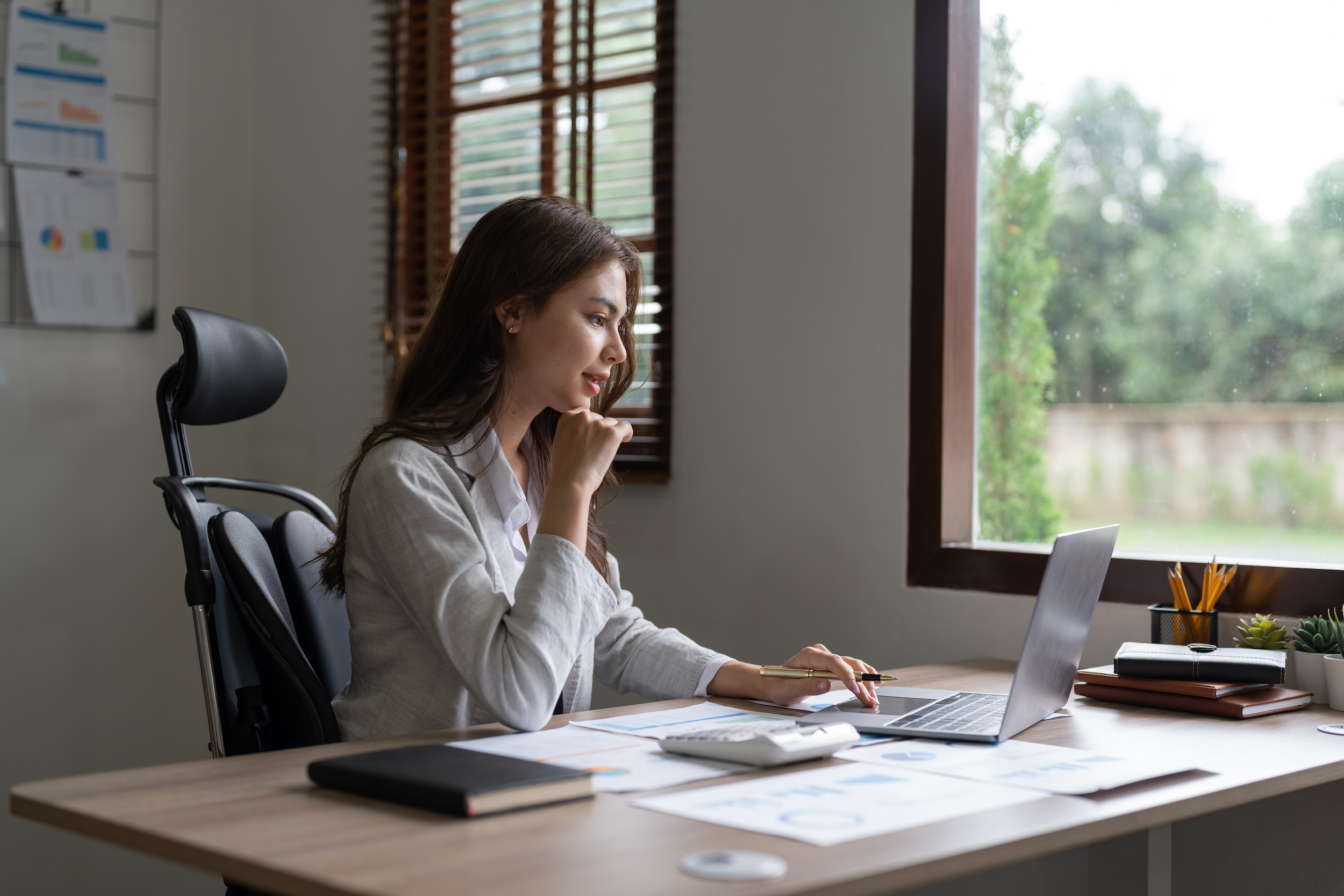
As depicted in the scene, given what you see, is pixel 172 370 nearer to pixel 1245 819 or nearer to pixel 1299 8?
pixel 1245 819

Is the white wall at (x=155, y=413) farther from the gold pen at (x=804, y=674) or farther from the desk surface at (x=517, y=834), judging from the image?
the desk surface at (x=517, y=834)

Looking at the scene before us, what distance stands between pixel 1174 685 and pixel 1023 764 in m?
0.46

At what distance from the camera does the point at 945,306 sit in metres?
2.15

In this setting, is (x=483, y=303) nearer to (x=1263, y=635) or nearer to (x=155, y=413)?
(x=1263, y=635)

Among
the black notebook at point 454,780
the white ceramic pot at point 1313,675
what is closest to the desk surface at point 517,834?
the black notebook at point 454,780

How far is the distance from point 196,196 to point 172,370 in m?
1.76

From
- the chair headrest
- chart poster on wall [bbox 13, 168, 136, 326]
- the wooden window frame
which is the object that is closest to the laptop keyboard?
the wooden window frame

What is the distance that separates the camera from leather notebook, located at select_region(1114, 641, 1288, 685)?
1.58m

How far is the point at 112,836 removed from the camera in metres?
1.00

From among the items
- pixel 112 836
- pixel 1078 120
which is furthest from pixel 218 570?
pixel 1078 120

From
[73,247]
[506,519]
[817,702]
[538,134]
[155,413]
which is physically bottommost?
[817,702]

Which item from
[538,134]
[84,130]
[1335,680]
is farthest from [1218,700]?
[84,130]

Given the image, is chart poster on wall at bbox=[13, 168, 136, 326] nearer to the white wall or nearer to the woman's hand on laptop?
the white wall

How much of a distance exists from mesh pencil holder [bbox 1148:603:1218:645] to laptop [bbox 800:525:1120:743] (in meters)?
0.27
